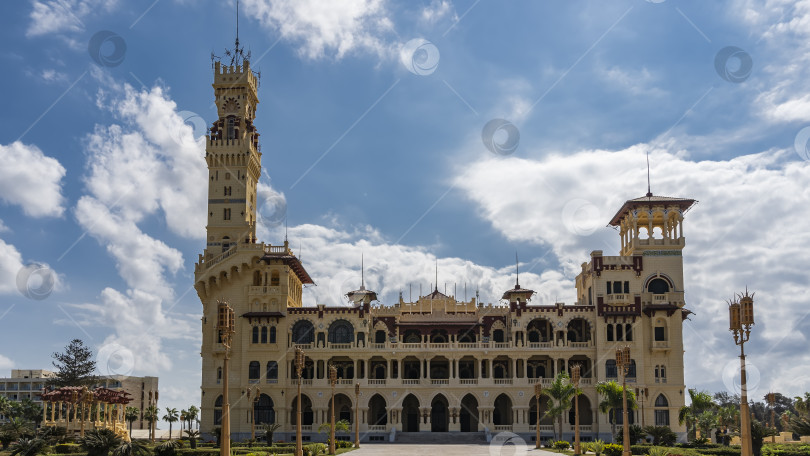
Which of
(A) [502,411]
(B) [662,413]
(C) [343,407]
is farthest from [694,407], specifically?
(C) [343,407]

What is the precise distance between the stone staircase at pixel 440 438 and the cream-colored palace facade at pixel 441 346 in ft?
2.67

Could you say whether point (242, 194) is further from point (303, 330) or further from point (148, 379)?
point (148, 379)

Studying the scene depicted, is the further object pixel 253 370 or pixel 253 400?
pixel 253 370

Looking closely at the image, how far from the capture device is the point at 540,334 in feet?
303

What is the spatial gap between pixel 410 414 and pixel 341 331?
11936 millimetres

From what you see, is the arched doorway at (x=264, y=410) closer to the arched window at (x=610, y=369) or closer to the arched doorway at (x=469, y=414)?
the arched doorway at (x=469, y=414)

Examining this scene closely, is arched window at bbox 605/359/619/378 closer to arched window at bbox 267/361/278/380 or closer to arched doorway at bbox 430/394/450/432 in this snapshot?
arched doorway at bbox 430/394/450/432

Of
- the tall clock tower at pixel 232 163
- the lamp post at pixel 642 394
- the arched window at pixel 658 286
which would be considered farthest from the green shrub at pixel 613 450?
the tall clock tower at pixel 232 163

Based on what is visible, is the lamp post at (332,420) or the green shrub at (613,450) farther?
the lamp post at (332,420)

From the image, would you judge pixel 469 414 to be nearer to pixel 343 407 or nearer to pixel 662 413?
pixel 343 407

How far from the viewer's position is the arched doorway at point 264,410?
89.4 m

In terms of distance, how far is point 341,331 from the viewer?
92.9 metres

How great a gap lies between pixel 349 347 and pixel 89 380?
53.8m

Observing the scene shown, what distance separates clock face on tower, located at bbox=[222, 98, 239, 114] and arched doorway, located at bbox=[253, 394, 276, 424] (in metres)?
32.6
